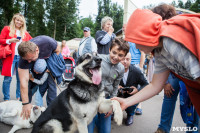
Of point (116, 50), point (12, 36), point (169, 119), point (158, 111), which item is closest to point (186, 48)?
point (116, 50)

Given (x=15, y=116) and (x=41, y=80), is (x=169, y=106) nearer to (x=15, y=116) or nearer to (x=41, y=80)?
(x=41, y=80)

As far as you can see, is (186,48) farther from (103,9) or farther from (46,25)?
(103,9)

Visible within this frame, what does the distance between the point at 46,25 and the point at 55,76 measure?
28643mm

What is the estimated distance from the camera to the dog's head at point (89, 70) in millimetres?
1842

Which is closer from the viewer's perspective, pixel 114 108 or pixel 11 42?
pixel 114 108

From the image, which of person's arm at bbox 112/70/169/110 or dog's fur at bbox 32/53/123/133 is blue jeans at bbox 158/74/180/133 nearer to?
person's arm at bbox 112/70/169/110

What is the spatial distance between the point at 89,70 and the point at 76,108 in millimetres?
544

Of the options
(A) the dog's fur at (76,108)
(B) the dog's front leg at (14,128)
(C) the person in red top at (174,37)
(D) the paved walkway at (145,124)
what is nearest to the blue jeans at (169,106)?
(D) the paved walkway at (145,124)

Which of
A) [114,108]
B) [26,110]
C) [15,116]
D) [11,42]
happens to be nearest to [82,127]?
[114,108]

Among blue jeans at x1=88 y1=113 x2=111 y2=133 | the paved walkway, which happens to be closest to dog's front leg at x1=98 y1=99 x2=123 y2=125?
blue jeans at x1=88 y1=113 x2=111 y2=133

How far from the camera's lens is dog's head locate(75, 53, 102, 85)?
1.84m

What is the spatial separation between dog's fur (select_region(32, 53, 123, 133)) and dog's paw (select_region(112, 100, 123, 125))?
0.15m

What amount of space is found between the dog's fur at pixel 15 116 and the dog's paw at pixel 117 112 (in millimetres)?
1717

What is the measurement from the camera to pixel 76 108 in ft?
5.59
